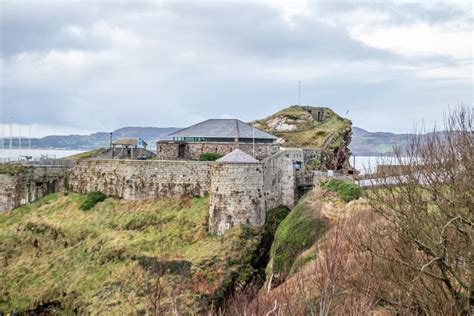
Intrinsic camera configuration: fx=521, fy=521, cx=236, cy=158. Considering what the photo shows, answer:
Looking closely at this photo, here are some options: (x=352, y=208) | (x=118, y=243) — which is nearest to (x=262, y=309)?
(x=352, y=208)

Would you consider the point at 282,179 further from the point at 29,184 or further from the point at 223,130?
the point at 29,184

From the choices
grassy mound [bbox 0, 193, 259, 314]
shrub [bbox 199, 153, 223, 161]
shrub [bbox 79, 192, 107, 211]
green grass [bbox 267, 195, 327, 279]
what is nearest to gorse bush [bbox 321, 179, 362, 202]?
green grass [bbox 267, 195, 327, 279]

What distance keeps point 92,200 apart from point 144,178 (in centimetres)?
563

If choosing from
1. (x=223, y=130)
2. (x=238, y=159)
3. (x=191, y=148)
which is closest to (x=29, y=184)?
(x=191, y=148)

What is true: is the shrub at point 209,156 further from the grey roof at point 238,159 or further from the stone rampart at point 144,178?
the grey roof at point 238,159

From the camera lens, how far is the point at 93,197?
42.7 metres

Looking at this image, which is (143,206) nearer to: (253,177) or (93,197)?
(93,197)

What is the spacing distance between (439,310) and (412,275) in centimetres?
132

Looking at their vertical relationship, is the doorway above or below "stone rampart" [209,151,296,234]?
above

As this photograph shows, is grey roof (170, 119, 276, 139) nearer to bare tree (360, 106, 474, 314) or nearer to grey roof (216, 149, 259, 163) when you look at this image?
grey roof (216, 149, 259, 163)

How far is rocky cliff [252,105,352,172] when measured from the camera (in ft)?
158

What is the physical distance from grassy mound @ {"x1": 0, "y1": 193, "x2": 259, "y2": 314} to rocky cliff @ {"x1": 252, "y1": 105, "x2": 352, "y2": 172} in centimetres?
1243

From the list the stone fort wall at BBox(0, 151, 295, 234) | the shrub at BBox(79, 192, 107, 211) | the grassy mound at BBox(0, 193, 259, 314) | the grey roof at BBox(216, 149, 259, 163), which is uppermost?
the grey roof at BBox(216, 149, 259, 163)

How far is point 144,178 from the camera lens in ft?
131
